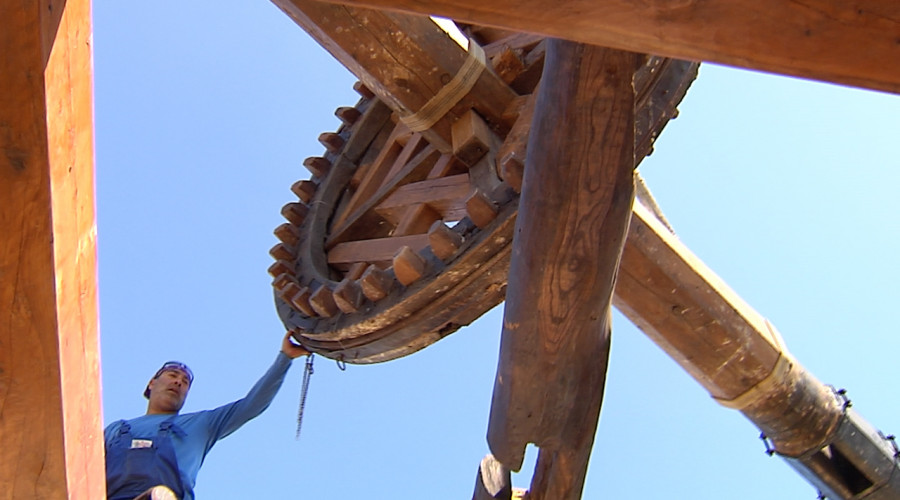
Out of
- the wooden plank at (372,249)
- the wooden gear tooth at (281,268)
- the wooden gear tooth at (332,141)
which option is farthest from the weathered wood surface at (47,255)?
the wooden gear tooth at (332,141)

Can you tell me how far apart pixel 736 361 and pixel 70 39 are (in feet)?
12.0

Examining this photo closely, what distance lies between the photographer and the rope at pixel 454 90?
4.25 m

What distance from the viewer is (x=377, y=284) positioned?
414 cm

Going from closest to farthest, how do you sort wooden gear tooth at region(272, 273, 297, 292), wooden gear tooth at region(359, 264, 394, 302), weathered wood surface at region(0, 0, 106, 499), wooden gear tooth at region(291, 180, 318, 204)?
weathered wood surface at region(0, 0, 106, 499), wooden gear tooth at region(359, 264, 394, 302), wooden gear tooth at region(272, 273, 297, 292), wooden gear tooth at region(291, 180, 318, 204)

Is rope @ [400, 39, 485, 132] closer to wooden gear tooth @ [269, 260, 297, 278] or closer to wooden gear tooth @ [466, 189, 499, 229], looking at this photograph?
wooden gear tooth @ [466, 189, 499, 229]

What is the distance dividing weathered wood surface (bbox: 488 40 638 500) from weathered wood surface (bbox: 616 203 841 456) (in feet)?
4.15

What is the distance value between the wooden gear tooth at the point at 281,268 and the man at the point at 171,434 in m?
0.38

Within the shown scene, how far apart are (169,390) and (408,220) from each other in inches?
80.4

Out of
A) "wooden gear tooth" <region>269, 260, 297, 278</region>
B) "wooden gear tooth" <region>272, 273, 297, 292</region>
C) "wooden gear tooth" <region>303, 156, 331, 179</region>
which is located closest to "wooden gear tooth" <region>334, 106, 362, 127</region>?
"wooden gear tooth" <region>303, 156, 331, 179</region>

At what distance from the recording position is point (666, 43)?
1655 millimetres

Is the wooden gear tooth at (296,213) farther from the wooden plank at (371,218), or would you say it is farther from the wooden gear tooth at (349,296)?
the wooden gear tooth at (349,296)

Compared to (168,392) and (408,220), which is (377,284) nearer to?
(408,220)

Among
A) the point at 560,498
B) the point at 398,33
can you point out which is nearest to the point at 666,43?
the point at 560,498

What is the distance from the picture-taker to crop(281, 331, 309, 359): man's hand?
512cm
